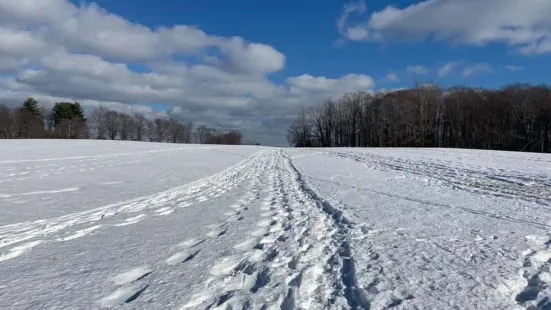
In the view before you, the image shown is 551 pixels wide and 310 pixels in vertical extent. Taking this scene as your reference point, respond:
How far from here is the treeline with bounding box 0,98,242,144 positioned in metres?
82.6

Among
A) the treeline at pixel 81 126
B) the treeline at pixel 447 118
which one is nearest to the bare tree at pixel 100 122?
the treeline at pixel 81 126

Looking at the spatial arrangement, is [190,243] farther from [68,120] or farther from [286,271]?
[68,120]

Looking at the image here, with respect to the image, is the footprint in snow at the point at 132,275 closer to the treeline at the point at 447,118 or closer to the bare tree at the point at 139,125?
the treeline at the point at 447,118

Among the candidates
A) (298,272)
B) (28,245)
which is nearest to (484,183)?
(298,272)

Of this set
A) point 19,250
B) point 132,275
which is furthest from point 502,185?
point 19,250

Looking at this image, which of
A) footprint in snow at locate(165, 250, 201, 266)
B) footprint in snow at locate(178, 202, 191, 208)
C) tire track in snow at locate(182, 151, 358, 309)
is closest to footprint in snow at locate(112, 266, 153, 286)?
footprint in snow at locate(165, 250, 201, 266)

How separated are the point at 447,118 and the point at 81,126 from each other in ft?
299

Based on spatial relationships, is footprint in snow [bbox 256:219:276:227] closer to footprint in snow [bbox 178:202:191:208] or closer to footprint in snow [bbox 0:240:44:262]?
footprint in snow [bbox 178:202:191:208]

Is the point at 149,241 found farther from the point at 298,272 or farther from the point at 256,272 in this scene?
the point at 298,272

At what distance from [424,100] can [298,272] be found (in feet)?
265

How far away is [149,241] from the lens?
16.0ft

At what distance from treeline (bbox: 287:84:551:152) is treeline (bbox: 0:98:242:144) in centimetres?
5360

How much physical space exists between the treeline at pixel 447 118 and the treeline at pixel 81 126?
176 feet

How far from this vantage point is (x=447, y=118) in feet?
247
